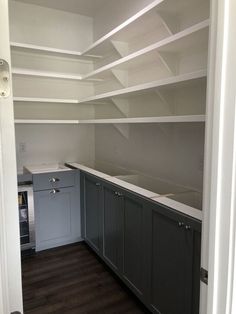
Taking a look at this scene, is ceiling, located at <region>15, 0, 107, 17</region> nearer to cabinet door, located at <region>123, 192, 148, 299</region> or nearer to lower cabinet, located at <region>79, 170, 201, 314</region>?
lower cabinet, located at <region>79, 170, 201, 314</region>

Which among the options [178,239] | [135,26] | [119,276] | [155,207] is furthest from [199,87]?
[119,276]

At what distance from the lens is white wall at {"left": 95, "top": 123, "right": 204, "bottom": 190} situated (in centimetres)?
210

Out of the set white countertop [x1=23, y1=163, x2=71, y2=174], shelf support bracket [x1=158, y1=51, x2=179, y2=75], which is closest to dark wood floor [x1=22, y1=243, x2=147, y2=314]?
white countertop [x1=23, y1=163, x2=71, y2=174]

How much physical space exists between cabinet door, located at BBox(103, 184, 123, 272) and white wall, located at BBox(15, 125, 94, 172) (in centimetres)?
127

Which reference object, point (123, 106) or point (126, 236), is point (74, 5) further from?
point (126, 236)

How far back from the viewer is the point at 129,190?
2119 mm

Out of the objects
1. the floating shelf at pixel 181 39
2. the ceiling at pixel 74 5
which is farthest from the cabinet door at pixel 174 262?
the ceiling at pixel 74 5

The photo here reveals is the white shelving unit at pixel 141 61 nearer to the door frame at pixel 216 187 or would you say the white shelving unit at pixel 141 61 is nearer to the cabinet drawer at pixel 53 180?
the cabinet drawer at pixel 53 180

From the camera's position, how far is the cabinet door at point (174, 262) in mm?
1495

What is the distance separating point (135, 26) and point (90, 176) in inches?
60.1

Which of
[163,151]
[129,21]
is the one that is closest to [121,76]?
[129,21]

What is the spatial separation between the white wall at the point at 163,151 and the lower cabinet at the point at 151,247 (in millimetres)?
480

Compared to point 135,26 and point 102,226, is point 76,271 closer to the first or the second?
point 102,226

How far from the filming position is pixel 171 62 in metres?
2.14
